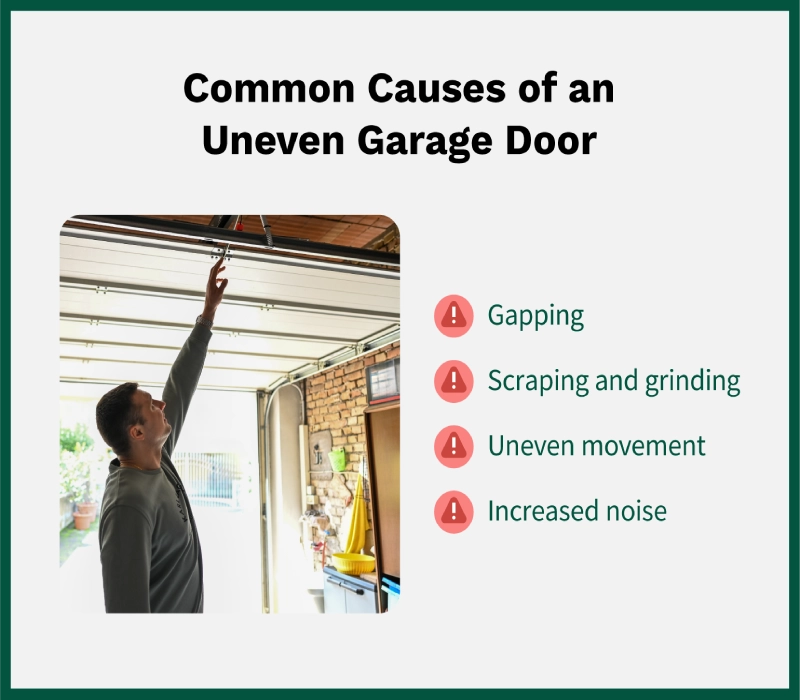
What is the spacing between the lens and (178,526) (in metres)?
1.86

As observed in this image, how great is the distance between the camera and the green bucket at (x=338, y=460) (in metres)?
5.29

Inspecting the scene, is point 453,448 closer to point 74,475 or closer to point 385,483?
point 385,483

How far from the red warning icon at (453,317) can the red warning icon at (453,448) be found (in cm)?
22

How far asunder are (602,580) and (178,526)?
0.99 m

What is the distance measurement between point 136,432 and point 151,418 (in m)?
0.05

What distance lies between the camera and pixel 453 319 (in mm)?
1655

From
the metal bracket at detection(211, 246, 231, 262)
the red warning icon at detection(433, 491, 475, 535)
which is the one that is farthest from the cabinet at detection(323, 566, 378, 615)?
the red warning icon at detection(433, 491, 475, 535)

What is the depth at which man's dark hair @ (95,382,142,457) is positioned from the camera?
1876mm

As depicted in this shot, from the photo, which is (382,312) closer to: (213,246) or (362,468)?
(213,246)

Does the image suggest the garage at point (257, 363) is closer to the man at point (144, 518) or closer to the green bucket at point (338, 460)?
the green bucket at point (338, 460)

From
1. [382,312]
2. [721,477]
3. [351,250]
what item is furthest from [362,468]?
[721,477]

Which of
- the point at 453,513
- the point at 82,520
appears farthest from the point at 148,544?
the point at 82,520

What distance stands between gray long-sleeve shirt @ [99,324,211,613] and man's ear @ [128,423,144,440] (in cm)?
8

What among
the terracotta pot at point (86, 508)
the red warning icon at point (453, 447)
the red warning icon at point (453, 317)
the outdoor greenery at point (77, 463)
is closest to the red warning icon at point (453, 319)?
the red warning icon at point (453, 317)
